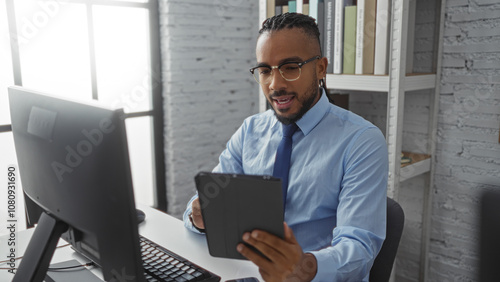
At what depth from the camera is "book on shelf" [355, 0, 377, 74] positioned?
1.69m

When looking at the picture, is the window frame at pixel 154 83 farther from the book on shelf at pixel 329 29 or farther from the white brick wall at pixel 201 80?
the book on shelf at pixel 329 29

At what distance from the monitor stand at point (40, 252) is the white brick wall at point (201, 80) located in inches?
67.3

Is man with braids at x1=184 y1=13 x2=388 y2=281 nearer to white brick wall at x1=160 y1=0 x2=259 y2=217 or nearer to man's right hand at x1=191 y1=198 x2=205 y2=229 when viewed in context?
man's right hand at x1=191 y1=198 x2=205 y2=229

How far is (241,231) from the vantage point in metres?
0.81

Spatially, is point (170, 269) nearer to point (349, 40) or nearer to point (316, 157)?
point (316, 157)

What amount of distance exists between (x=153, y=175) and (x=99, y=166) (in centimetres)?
199

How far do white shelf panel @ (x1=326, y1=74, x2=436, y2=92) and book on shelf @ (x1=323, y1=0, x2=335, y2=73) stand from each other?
0.08 metres

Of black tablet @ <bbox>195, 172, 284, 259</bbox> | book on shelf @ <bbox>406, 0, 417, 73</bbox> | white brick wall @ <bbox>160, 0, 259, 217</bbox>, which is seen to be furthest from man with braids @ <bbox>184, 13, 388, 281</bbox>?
white brick wall @ <bbox>160, 0, 259, 217</bbox>

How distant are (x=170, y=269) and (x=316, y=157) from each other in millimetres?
532

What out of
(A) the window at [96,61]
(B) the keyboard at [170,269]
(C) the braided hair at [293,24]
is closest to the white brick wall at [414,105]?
(A) the window at [96,61]

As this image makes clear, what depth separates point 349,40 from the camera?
1.77 metres

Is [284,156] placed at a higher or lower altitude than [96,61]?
lower

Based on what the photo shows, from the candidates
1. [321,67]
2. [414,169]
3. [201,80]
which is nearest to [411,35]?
[414,169]

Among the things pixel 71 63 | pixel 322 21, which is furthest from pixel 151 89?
pixel 322 21
